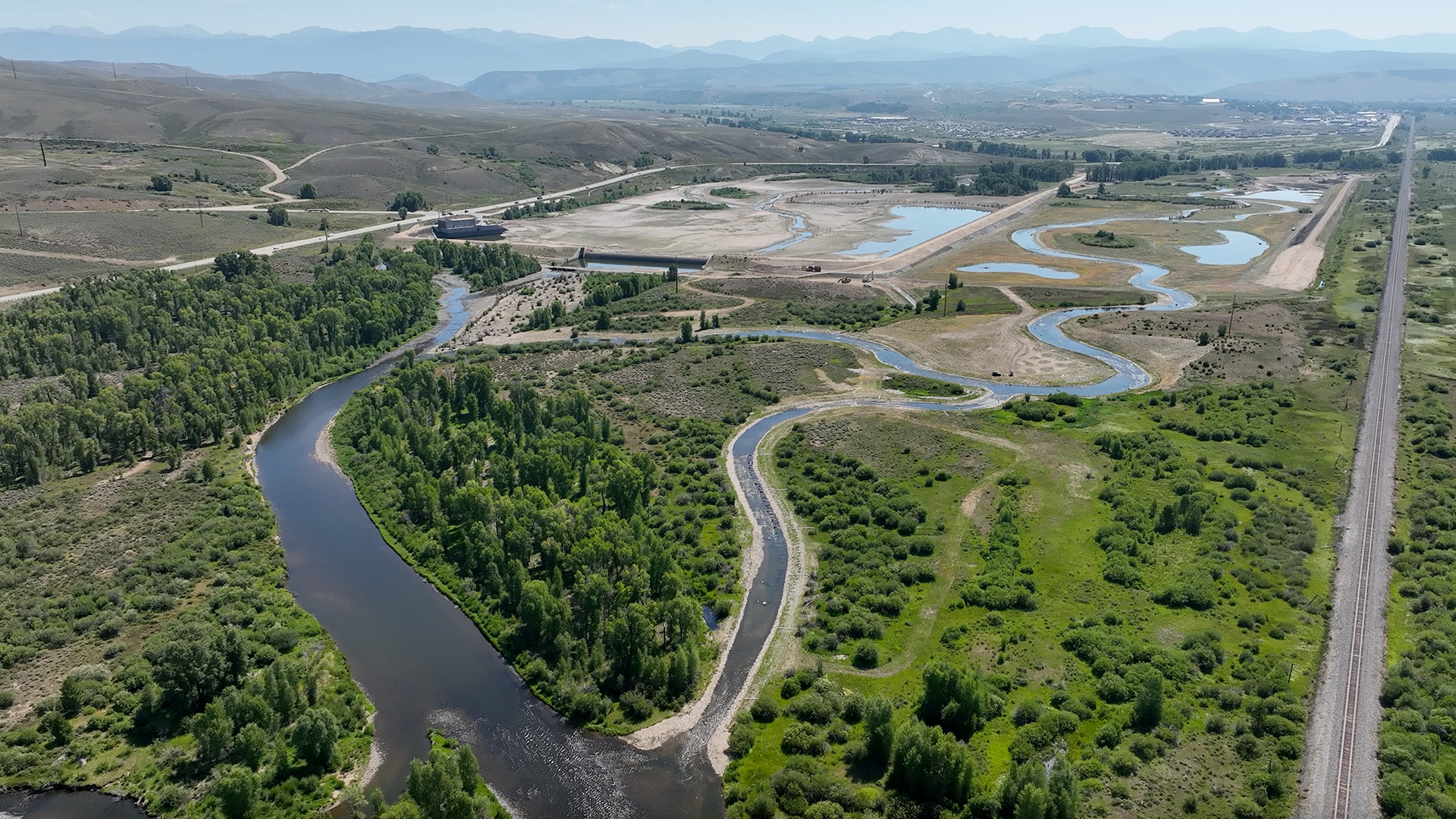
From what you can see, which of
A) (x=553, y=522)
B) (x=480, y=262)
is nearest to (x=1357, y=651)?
(x=553, y=522)

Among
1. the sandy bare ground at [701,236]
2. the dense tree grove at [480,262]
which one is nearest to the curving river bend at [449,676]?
the dense tree grove at [480,262]

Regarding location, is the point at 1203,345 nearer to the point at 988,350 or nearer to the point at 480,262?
the point at 988,350

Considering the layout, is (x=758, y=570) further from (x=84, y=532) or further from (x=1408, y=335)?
(x=1408, y=335)

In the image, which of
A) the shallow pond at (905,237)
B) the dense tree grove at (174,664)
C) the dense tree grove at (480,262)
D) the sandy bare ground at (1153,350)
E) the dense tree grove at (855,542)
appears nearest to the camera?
the dense tree grove at (174,664)

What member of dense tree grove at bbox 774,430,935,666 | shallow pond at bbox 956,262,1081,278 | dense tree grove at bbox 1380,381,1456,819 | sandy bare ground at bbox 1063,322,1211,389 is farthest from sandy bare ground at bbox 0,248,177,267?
dense tree grove at bbox 1380,381,1456,819

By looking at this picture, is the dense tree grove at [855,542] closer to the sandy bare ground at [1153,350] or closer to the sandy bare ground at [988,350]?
the sandy bare ground at [988,350]

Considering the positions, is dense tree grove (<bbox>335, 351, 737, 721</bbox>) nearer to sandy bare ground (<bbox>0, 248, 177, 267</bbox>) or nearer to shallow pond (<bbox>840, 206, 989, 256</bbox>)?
sandy bare ground (<bbox>0, 248, 177, 267</bbox>)
